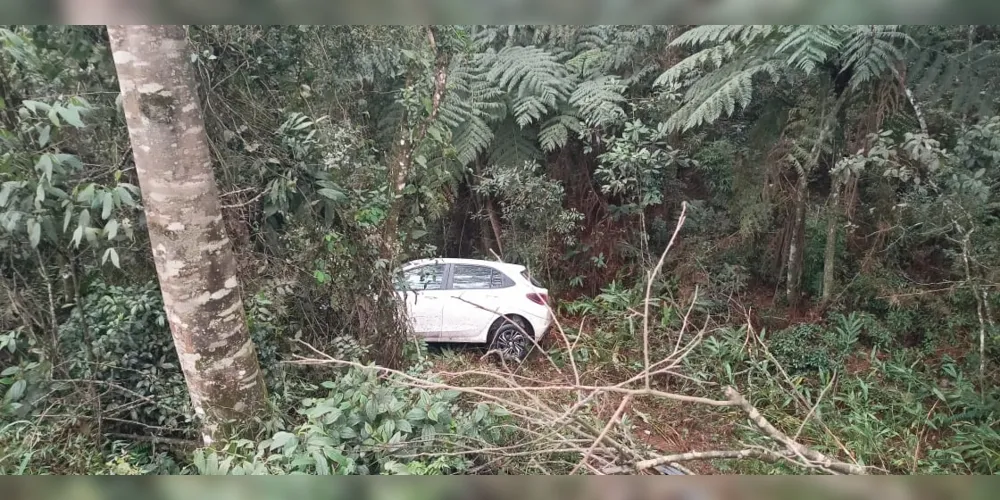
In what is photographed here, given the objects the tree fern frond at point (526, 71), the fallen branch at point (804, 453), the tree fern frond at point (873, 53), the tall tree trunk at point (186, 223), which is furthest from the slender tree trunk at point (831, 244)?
the tall tree trunk at point (186, 223)

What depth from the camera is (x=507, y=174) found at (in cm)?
401

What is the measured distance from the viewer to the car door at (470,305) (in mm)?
3344

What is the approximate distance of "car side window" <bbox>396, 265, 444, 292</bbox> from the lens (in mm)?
2504

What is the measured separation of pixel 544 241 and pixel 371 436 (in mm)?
3044

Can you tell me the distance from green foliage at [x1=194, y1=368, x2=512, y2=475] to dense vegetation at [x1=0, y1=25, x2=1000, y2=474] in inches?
0.5

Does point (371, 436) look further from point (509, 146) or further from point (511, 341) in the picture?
point (509, 146)

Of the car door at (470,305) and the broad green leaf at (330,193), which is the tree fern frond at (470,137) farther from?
the broad green leaf at (330,193)

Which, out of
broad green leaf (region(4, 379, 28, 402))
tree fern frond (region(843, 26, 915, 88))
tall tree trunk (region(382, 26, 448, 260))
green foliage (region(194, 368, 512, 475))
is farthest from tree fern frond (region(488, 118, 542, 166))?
broad green leaf (region(4, 379, 28, 402))

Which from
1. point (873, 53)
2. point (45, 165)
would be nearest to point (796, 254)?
point (873, 53)

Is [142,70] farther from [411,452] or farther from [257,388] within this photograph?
[411,452]

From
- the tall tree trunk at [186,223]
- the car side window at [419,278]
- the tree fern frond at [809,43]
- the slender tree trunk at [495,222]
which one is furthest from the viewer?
the slender tree trunk at [495,222]

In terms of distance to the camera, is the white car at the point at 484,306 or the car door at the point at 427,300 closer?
the car door at the point at 427,300

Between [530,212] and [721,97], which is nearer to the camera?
[721,97]

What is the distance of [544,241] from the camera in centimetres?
435
